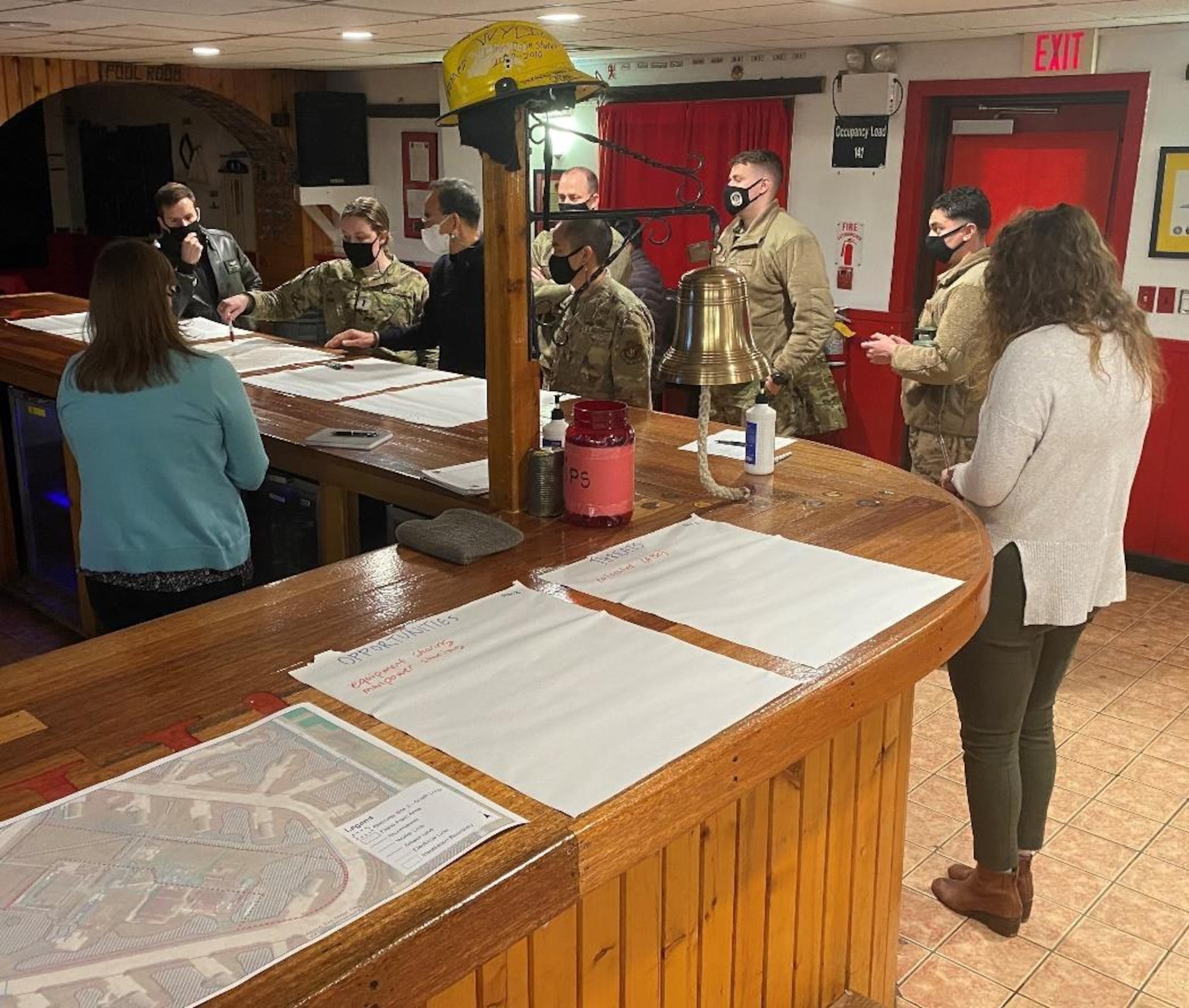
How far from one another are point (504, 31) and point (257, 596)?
1.11 meters

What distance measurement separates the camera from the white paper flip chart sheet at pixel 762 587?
6.09 ft

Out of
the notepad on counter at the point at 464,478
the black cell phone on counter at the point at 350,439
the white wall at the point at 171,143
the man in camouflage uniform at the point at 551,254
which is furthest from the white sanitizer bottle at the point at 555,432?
the white wall at the point at 171,143

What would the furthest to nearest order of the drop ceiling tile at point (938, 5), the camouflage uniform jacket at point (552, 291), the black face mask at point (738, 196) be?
the black face mask at point (738, 196) → the camouflage uniform jacket at point (552, 291) → the drop ceiling tile at point (938, 5)

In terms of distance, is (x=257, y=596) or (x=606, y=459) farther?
(x=606, y=459)

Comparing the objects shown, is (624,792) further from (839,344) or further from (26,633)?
(839,344)

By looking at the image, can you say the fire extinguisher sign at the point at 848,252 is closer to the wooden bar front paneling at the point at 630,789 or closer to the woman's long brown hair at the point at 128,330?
the wooden bar front paneling at the point at 630,789

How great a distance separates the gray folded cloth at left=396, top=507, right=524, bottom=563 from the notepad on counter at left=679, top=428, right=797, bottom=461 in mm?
787

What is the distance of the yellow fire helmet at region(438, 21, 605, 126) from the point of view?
2.16 metres

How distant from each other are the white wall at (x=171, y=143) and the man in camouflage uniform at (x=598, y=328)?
6218 mm

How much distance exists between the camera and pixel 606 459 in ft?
7.57

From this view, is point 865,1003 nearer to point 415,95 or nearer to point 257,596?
point 257,596

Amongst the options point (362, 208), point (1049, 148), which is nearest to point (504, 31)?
point (362, 208)

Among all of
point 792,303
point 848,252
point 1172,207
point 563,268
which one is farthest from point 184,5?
point 1172,207

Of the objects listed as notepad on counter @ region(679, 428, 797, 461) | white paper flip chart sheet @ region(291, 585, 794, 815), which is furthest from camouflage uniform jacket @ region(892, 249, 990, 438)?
white paper flip chart sheet @ region(291, 585, 794, 815)
